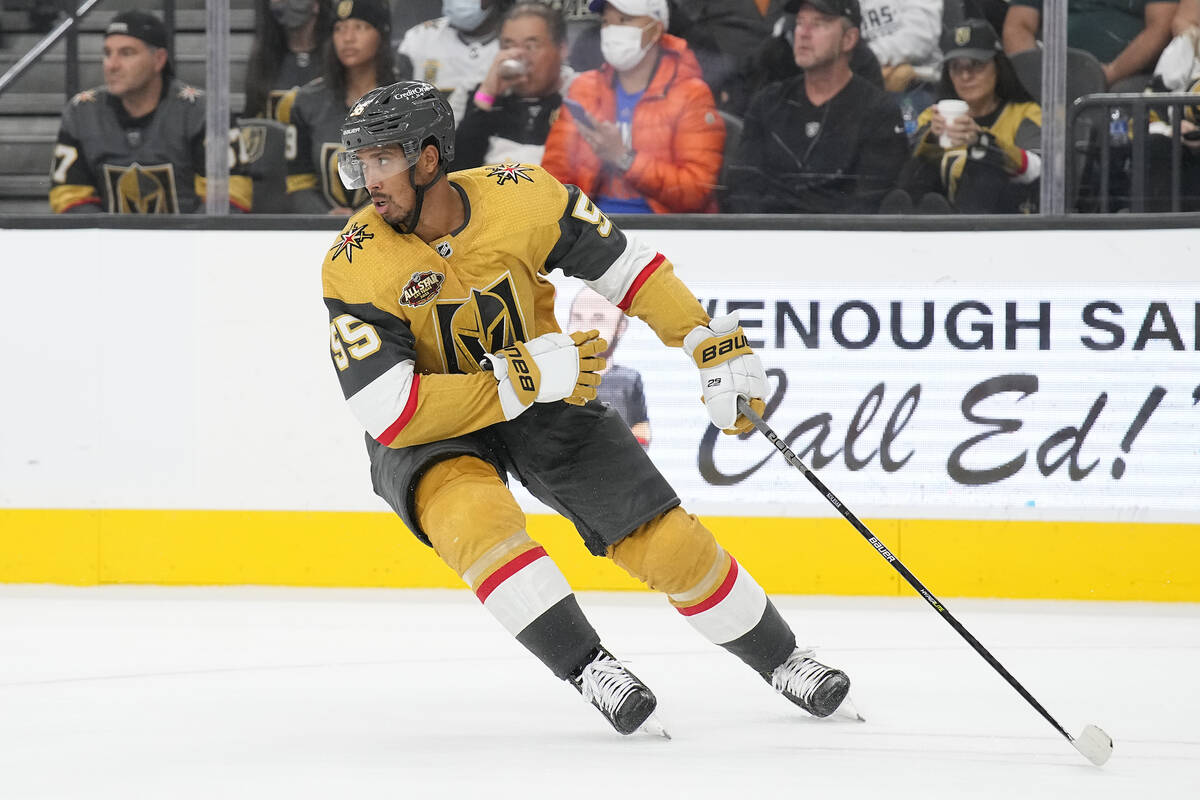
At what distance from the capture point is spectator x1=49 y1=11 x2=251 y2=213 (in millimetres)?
4516

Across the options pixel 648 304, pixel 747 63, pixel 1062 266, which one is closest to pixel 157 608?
pixel 648 304

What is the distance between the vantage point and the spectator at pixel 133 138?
4516mm

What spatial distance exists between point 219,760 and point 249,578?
1886 mm

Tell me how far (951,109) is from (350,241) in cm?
212

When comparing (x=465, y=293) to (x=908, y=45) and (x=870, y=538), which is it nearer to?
(x=870, y=538)

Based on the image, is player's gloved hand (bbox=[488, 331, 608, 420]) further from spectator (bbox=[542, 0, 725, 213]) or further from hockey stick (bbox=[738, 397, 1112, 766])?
spectator (bbox=[542, 0, 725, 213])

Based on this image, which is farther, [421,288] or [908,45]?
[908,45]

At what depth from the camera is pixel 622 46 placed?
4.38 meters

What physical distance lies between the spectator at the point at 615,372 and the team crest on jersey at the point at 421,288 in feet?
5.04

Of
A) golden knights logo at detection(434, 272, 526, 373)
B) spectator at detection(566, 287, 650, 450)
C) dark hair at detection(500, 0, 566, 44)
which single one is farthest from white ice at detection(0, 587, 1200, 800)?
dark hair at detection(500, 0, 566, 44)

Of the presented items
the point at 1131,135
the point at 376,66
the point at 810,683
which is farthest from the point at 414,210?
the point at 1131,135

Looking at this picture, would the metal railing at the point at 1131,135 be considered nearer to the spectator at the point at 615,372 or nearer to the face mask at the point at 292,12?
the spectator at the point at 615,372

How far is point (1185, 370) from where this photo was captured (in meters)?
4.09

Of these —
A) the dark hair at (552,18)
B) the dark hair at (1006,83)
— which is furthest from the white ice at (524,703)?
the dark hair at (552,18)
